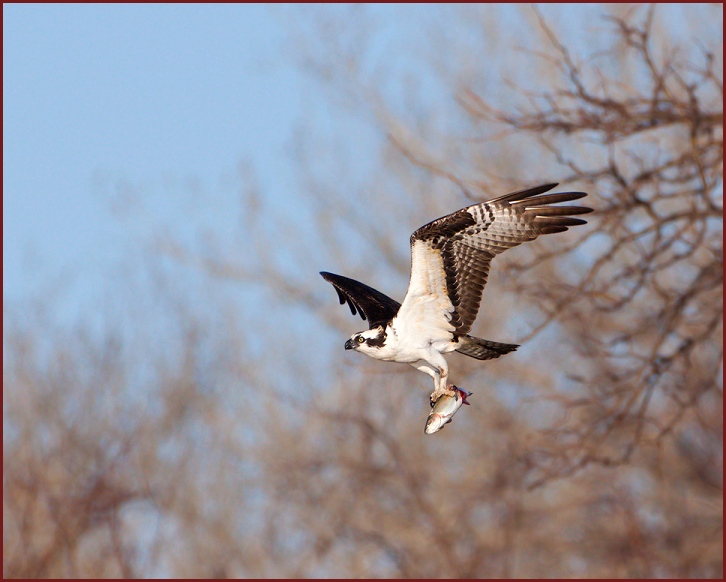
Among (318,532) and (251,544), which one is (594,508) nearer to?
(318,532)

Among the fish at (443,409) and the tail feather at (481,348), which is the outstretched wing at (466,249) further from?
the fish at (443,409)

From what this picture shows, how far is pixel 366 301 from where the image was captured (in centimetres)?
752

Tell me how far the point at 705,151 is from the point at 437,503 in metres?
15.3

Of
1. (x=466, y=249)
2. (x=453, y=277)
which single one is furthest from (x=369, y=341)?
(x=466, y=249)

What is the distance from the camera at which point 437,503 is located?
24.2m

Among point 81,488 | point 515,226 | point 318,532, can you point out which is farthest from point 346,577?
point 515,226

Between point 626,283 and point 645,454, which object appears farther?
point 645,454

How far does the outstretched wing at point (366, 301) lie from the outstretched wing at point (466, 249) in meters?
0.45

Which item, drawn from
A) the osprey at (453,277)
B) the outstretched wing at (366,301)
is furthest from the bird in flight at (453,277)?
the outstretched wing at (366,301)

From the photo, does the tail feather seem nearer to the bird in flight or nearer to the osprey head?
the bird in flight

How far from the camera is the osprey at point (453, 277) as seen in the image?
6637mm

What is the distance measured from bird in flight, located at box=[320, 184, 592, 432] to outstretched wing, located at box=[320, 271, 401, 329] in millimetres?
369

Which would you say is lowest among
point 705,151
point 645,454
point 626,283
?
point 645,454

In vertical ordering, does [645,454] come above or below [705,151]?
below
